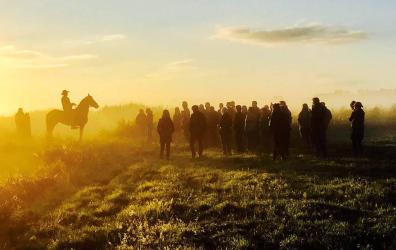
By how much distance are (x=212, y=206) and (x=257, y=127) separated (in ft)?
49.4

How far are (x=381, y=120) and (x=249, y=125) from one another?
930 inches

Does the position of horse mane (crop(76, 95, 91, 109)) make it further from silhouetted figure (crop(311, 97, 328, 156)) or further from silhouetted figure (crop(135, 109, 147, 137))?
silhouetted figure (crop(311, 97, 328, 156))

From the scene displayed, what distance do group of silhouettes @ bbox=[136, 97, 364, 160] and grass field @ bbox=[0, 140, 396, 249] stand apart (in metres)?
1.26

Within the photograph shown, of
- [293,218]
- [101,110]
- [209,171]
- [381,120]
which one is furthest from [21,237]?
[101,110]

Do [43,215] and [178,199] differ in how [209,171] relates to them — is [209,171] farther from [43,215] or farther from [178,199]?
[43,215]

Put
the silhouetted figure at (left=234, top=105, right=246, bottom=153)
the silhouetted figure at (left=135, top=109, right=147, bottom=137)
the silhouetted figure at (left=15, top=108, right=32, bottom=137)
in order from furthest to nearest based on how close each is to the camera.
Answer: the silhouetted figure at (left=15, top=108, right=32, bottom=137) < the silhouetted figure at (left=135, top=109, right=147, bottom=137) < the silhouetted figure at (left=234, top=105, right=246, bottom=153)

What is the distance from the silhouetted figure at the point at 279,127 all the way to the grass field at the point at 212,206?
942mm

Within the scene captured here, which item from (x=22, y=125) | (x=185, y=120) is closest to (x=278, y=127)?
(x=185, y=120)

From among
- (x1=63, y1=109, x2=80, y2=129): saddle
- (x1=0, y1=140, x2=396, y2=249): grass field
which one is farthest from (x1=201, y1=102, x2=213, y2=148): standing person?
(x1=63, y1=109, x2=80, y2=129): saddle

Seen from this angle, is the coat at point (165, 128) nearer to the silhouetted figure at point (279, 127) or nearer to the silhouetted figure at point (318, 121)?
the silhouetted figure at point (279, 127)

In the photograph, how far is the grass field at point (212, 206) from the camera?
543 inches

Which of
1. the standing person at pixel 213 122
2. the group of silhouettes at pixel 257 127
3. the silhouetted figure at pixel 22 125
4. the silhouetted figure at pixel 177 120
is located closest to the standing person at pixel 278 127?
the group of silhouettes at pixel 257 127

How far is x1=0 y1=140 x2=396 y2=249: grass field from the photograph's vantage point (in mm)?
13780

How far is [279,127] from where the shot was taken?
25.8 metres
